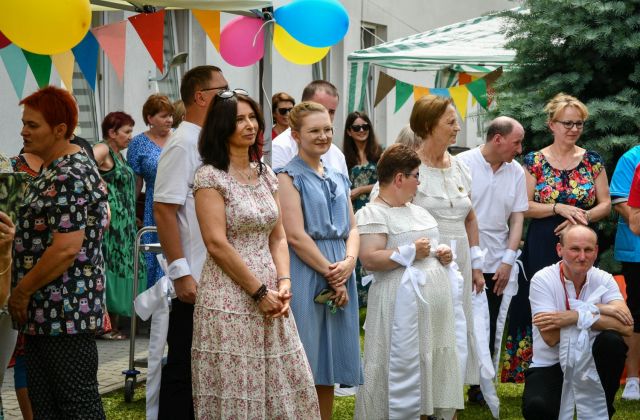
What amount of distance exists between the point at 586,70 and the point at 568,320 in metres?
4.08

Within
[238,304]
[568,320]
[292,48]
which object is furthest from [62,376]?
[292,48]

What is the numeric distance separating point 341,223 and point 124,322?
213 inches

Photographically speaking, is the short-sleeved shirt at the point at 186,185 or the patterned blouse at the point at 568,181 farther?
the patterned blouse at the point at 568,181

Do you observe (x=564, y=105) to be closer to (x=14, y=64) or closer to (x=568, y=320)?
(x=568, y=320)

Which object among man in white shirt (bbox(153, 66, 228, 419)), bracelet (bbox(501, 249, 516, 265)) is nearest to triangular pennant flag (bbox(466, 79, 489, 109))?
bracelet (bbox(501, 249, 516, 265))

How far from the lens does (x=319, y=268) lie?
6.20 metres

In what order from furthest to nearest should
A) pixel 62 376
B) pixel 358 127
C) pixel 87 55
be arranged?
pixel 358 127, pixel 87 55, pixel 62 376

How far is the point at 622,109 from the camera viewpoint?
962 cm

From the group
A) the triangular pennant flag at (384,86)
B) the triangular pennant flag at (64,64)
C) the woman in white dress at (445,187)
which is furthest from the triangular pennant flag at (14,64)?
the triangular pennant flag at (384,86)

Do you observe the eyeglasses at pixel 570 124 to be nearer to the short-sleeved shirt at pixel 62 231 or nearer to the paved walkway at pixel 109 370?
the paved walkway at pixel 109 370

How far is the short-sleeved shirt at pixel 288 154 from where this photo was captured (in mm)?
7070

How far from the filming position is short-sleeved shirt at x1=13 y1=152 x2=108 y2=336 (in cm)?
520

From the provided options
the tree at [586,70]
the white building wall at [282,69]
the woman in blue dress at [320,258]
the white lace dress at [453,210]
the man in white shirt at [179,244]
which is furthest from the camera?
the white building wall at [282,69]

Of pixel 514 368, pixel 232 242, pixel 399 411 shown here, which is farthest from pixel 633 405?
pixel 232 242
